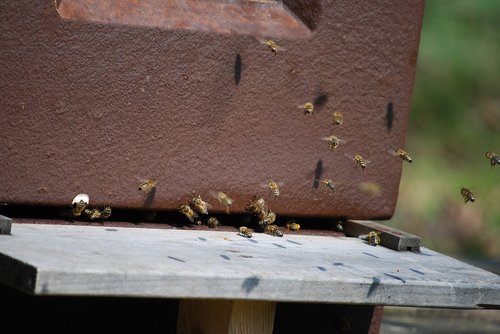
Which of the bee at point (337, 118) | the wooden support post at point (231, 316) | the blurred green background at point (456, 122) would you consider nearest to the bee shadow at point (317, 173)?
the bee at point (337, 118)

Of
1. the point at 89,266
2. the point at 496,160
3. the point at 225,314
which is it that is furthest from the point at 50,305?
the point at 496,160

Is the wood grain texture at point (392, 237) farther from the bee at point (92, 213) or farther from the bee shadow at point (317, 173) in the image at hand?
the bee at point (92, 213)

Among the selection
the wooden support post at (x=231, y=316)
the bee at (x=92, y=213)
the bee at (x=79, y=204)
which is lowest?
the wooden support post at (x=231, y=316)

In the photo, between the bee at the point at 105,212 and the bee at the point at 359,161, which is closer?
the bee at the point at 105,212

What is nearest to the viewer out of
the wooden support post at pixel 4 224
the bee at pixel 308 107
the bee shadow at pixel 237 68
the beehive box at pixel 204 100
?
the wooden support post at pixel 4 224

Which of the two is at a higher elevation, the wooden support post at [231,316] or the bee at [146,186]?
the bee at [146,186]

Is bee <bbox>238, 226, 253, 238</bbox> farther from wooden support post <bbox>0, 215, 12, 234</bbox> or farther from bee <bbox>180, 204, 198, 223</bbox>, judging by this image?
wooden support post <bbox>0, 215, 12, 234</bbox>

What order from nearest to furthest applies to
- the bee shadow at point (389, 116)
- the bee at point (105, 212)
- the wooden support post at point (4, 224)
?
the wooden support post at point (4, 224), the bee at point (105, 212), the bee shadow at point (389, 116)
